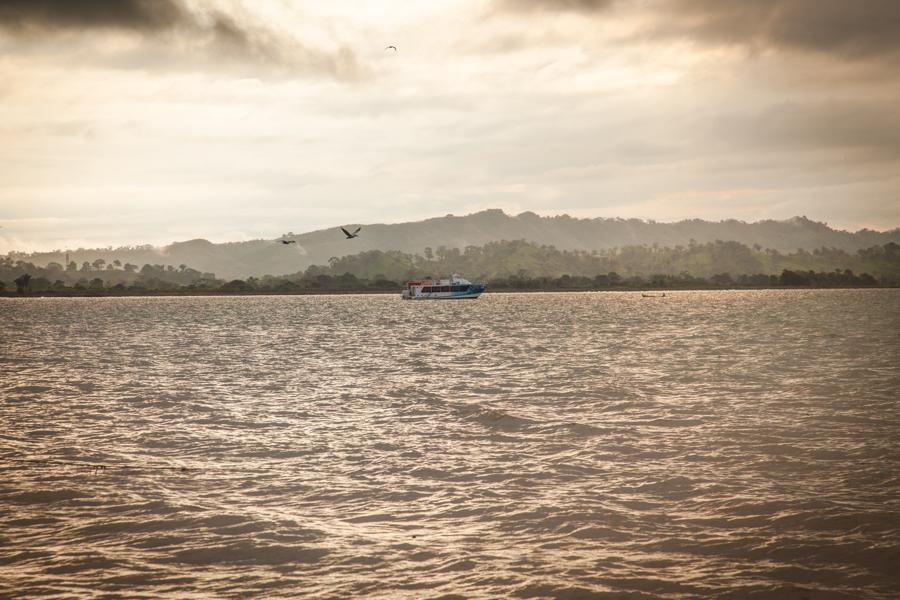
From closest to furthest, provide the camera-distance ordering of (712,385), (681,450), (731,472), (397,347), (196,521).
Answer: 1. (196,521)
2. (731,472)
3. (681,450)
4. (712,385)
5. (397,347)

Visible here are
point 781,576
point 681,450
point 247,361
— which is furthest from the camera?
point 247,361

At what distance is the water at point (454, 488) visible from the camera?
13070 millimetres

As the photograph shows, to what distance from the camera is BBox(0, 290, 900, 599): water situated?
1307cm

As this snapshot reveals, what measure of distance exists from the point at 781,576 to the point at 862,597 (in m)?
1.32

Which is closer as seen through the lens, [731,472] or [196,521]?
[196,521]

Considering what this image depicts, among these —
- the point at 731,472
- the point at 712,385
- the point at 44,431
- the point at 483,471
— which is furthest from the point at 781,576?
the point at 712,385

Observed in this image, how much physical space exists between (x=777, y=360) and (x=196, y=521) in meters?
49.4

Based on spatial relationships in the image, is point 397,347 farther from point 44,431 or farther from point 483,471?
point 483,471

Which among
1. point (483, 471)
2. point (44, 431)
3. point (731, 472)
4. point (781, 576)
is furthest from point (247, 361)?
point (781, 576)

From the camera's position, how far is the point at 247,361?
Answer: 194ft

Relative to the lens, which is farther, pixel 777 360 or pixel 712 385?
pixel 777 360

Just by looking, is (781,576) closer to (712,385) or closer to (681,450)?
(681,450)

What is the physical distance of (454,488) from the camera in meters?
19.2

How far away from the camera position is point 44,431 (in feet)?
89.5
